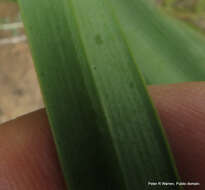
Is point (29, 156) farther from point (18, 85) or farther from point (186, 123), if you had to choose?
point (18, 85)

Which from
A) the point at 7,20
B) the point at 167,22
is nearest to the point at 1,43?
the point at 7,20

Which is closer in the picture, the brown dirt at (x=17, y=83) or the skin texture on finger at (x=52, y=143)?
the skin texture on finger at (x=52, y=143)

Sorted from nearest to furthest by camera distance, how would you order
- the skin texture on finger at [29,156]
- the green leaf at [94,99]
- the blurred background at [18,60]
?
the green leaf at [94,99] → the skin texture on finger at [29,156] → the blurred background at [18,60]

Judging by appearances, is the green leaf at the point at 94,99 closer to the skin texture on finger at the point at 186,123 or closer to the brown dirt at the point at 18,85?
the skin texture on finger at the point at 186,123

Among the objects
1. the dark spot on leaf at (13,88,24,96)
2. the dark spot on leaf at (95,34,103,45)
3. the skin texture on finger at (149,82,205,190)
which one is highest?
the dark spot on leaf at (13,88,24,96)

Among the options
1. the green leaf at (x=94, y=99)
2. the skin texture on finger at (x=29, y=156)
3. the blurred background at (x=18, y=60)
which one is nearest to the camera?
the green leaf at (x=94, y=99)

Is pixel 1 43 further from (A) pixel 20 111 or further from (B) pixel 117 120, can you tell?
(B) pixel 117 120

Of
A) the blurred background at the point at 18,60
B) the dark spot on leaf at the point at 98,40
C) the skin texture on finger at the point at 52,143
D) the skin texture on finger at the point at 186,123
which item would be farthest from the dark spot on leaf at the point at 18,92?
the dark spot on leaf at the point at 98,40

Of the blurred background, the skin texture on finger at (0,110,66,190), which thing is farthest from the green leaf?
the blurred background

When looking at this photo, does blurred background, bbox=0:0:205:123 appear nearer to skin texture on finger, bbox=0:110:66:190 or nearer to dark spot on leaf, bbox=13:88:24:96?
dark spot on leaf, bbox=13:88:24:96
